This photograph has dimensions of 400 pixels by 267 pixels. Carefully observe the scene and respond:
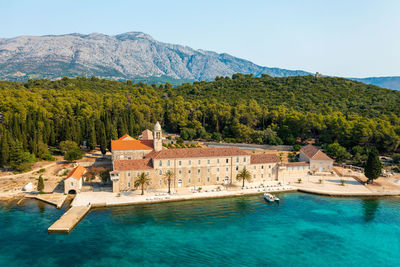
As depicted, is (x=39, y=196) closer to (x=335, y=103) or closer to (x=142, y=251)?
(x=142, y=251)

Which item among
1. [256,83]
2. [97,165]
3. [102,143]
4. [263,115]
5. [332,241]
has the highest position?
[256,83]

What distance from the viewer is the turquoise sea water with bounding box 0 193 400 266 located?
27.3m

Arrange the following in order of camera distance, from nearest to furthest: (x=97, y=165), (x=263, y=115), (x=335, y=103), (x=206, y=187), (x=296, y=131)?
(x=206, y=187) < (x=97, y=165) < (x=296, y=131) < (x=263, y=115) < (x=335, y=103)

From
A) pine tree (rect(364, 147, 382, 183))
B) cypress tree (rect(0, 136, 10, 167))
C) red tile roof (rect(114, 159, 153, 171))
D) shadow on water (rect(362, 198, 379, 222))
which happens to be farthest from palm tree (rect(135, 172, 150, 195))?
pine tree (rect(364, 147, 382, 183))

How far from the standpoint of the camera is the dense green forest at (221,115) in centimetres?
6028

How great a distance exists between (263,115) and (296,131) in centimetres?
1157

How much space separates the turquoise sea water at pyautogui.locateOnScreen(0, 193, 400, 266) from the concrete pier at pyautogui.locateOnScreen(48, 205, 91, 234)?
694 mm

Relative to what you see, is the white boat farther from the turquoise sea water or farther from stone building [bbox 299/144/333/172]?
stone building [bbox 299/144/333/172]

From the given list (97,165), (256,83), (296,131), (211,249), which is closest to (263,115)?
(296,131)

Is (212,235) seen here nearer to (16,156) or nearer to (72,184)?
(72,184)

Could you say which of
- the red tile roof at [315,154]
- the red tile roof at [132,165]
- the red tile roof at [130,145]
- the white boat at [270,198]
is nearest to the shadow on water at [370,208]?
the white boat at [270,198]

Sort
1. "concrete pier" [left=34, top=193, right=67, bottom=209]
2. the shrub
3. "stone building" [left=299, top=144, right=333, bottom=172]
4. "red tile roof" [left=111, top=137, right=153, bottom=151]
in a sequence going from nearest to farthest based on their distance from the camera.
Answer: "concrete pier" [left=34, top=193, right=67, bottom=209], "red tile roof" [left=111, top=137, right=153, bottom=151], "stone building" [left=299, top=144, right=333, bottom=172], the shrub

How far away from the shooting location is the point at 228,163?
46375 mm

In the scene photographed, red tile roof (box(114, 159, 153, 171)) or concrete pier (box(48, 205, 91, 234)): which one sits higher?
red tile roof (box(114, 159, 153, 171))
